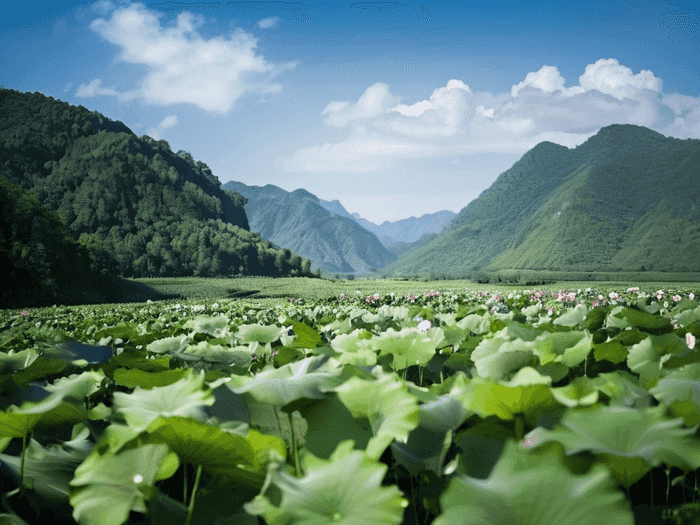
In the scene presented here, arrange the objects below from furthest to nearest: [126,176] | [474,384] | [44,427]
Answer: [126,176]
[44,427]
[474,384]

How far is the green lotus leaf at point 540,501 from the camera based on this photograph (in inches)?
22.3

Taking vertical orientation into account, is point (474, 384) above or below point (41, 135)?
below

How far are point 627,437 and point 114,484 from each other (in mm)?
743

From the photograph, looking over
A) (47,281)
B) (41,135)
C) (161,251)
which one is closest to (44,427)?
(47,281)

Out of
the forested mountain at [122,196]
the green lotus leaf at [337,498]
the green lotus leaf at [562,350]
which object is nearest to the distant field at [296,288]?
the green lotus leaf at [562,350]

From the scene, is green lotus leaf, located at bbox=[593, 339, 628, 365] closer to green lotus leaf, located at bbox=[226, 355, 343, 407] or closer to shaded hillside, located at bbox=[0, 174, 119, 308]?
green lotus leaf, located at bbox=[226, 355, 343, 407]

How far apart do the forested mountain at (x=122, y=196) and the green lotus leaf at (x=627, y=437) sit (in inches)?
3533

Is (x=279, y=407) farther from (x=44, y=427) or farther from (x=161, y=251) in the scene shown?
(x=161, y=251)

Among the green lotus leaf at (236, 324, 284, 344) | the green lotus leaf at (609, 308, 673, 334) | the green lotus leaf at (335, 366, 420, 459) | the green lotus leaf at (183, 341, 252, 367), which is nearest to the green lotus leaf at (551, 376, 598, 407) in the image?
the green lotus leaf at (335, 366, 420, 459)

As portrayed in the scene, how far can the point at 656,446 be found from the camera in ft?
2.23

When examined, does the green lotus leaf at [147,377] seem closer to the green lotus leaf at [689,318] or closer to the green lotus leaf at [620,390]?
the green lotus leaf at [620,390]

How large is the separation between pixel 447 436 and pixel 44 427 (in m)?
0.86

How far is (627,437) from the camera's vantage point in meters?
0.71

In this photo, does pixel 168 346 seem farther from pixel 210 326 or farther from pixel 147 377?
pixel 147 377
